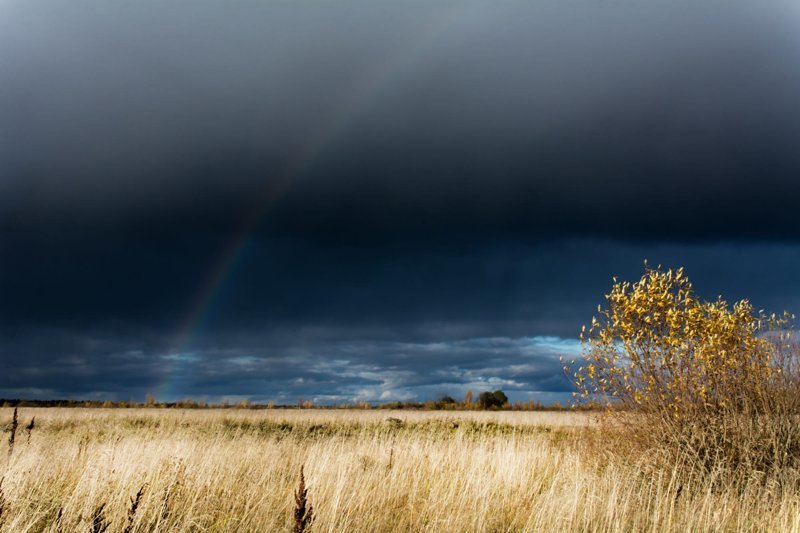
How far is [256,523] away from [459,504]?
320 cm

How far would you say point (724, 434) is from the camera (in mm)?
12750

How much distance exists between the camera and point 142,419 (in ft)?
109

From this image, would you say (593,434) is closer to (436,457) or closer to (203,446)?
(436,457)

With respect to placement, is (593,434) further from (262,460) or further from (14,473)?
(14,473)

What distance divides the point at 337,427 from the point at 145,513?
22671 mm

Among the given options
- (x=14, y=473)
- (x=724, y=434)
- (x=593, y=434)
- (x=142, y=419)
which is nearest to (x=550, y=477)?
(x=593, y=434)

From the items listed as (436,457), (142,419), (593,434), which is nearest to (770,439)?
(593,434)

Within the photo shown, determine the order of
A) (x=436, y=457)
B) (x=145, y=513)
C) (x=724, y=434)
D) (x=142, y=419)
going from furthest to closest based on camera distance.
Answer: (x=142, y=419) → (x=436, y=457) → (x=724, y=434) → (x=145, y=513)

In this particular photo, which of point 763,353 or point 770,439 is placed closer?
point 770,439

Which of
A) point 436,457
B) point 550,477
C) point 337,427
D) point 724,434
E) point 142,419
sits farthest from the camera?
point 142,419

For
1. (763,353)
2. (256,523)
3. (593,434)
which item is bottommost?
(256,523)

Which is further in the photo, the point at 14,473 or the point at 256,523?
the point at 14,473

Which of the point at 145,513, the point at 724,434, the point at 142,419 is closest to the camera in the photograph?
the point at 145,513

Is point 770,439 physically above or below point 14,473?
above
